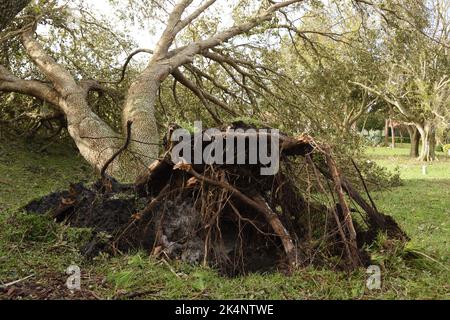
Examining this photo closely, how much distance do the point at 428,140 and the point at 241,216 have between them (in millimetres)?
22064

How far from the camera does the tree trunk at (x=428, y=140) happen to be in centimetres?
2422

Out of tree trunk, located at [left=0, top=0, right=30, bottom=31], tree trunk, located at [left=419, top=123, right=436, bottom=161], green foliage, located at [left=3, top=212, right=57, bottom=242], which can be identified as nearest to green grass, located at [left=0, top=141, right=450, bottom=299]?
green foliage, located at [left=3, top=212, right=57, bottom=242]

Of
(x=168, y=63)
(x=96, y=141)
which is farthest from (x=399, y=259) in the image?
(x=168, y=63)

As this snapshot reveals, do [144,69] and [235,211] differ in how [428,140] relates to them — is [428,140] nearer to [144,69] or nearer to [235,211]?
[144,69]

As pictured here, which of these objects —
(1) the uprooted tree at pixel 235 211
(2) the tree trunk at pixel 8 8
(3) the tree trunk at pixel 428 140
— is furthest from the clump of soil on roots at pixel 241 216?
(3) the tree trunk at pixel 428 140

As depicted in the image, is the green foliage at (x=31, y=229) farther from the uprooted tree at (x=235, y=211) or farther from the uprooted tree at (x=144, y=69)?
the uprooted tree at (x=144, y=69)

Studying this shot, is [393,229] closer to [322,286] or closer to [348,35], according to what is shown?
[322,286]

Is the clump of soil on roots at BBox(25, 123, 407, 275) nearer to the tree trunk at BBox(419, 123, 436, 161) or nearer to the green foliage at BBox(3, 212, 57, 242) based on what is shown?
the green foliage at BBox(3, 212, 57, 242)

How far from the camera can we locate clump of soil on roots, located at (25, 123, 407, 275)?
443cm

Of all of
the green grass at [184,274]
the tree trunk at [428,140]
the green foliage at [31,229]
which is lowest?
the green grass at [184,274]

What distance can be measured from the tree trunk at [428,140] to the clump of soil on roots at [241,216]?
68.6 ft

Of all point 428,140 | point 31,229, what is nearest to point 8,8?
point 31,229

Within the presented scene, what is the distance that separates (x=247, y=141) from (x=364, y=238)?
4.73 feet

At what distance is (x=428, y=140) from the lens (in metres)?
24.5
